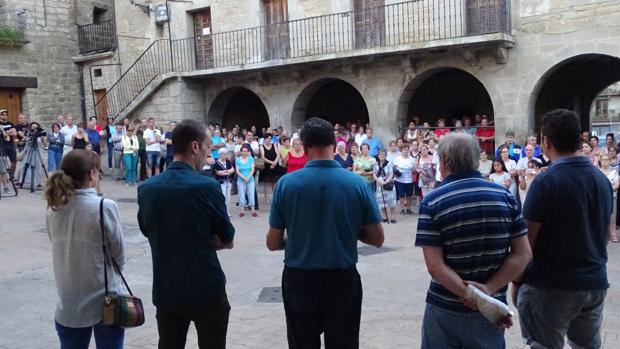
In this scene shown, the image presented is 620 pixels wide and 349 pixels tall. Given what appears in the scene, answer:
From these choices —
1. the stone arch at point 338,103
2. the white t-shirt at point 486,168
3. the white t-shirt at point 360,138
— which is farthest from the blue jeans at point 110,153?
the white t-shirt at point 486,168

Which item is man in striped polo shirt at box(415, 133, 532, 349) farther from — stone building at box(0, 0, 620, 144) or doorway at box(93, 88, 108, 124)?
doorway at box(93, 88, 108, 124)

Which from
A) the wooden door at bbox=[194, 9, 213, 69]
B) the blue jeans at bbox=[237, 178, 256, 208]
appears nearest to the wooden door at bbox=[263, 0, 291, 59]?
the wooden door at bbox=[194, 9, 213, 69]

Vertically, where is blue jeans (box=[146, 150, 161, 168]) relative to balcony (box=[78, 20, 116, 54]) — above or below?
below

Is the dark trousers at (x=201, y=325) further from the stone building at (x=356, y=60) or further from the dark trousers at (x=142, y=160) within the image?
the dark trousers at (x=142, y=160)

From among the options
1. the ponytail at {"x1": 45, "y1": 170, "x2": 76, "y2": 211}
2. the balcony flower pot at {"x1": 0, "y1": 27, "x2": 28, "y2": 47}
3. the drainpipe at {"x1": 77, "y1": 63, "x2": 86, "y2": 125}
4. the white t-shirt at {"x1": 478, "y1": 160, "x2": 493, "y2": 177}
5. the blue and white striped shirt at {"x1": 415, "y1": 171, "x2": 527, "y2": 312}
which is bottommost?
the white t-shirt at {"x1": 478, "y1": 160, "x2": 493, "y2": 177}

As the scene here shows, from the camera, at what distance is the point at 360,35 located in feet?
59.4

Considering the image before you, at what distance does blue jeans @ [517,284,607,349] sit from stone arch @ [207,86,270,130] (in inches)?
737

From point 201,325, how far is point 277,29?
56.7 ft

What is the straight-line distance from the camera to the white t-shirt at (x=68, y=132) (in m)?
16.0

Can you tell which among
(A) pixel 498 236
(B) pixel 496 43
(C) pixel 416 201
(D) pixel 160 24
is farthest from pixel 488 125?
(A) pixel 498 236

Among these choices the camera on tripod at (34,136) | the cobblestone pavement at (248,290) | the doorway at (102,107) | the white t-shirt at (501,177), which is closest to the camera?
the cobblestone pavement at (248,290)

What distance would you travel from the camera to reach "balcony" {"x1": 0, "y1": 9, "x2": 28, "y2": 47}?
21.5 meters

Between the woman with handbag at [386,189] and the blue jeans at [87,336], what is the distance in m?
9.09

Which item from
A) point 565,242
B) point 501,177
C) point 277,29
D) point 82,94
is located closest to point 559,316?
point 565,242
